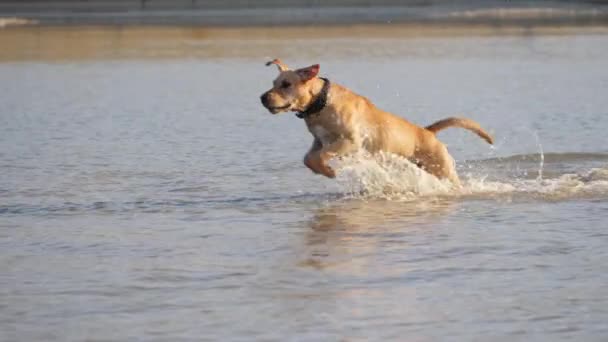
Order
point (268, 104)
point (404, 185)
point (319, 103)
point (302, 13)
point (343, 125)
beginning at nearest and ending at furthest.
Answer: point (268, 104), point (319, 103), point (343, 125), point (404, 185), point (302, 13)

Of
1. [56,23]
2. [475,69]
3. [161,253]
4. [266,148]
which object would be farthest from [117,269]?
[56,23]

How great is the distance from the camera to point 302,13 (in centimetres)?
4550

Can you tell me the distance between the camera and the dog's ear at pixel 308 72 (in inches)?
419

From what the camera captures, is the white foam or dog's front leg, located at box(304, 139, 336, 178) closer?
dog's front leg, located at box(304, 139, 336, 178)

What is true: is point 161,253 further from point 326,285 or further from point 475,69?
point 475,69

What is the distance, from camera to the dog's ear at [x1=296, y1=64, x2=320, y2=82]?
10.6 m

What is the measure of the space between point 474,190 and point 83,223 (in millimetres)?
3101

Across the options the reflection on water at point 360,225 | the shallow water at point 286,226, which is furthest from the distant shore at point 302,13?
the reflection on water at point 360,225

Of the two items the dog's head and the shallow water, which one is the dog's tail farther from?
the dog's head

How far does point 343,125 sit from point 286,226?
1068mm

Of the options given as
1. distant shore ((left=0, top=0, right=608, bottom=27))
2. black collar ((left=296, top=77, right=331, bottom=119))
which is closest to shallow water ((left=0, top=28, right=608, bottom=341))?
black collar ((left=296, top=77, right=331, bottom=119))

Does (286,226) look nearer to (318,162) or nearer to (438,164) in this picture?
(318,162)

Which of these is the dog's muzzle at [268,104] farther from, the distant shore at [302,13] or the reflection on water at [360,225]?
the distant shore at [302,13]

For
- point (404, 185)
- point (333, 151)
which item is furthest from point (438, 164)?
point (333, 151)
